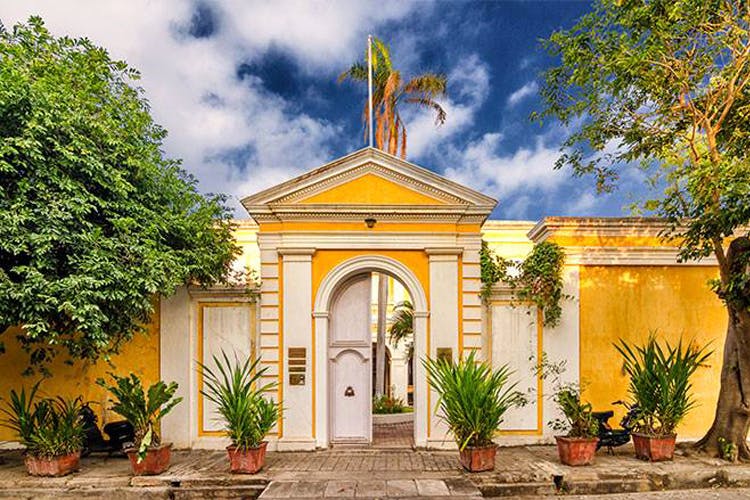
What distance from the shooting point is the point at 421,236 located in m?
8.76

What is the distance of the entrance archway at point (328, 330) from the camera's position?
855 centimetres

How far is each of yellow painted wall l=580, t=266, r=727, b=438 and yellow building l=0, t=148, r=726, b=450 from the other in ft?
0.06

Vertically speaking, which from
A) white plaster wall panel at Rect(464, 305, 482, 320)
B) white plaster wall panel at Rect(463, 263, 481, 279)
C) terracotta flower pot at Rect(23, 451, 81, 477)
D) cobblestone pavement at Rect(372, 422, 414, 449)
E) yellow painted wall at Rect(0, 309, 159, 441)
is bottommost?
cobblestone pavement at Rect(372, 422, 414, 449)

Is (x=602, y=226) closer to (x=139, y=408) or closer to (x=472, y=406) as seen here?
(x=472, y=406)

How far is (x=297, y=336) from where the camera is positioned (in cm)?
863

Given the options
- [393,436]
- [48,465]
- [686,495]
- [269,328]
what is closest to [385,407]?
[393,436]

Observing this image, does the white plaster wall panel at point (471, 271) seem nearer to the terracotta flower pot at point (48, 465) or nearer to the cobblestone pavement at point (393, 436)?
the cobblestone pavement at point (393, 436)

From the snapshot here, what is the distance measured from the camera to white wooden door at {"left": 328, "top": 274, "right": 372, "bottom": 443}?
8.93 meters

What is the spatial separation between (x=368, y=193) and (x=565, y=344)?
430cm

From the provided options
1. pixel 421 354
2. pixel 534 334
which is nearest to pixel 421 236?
pixel 421 354

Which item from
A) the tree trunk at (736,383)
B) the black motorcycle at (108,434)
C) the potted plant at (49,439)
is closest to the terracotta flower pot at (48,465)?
the potted plant at (49,439)

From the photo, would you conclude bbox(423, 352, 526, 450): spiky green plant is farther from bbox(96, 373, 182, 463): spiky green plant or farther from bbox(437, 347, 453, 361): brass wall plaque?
bbox(96, 373, 182, 463): spiky green plant

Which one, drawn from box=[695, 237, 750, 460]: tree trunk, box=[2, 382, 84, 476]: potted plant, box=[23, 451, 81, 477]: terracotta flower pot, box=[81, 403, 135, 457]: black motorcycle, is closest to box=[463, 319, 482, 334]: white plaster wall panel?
box=[695, 237, 750, 460]: tree trunk

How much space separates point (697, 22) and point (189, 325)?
29.8 ft
